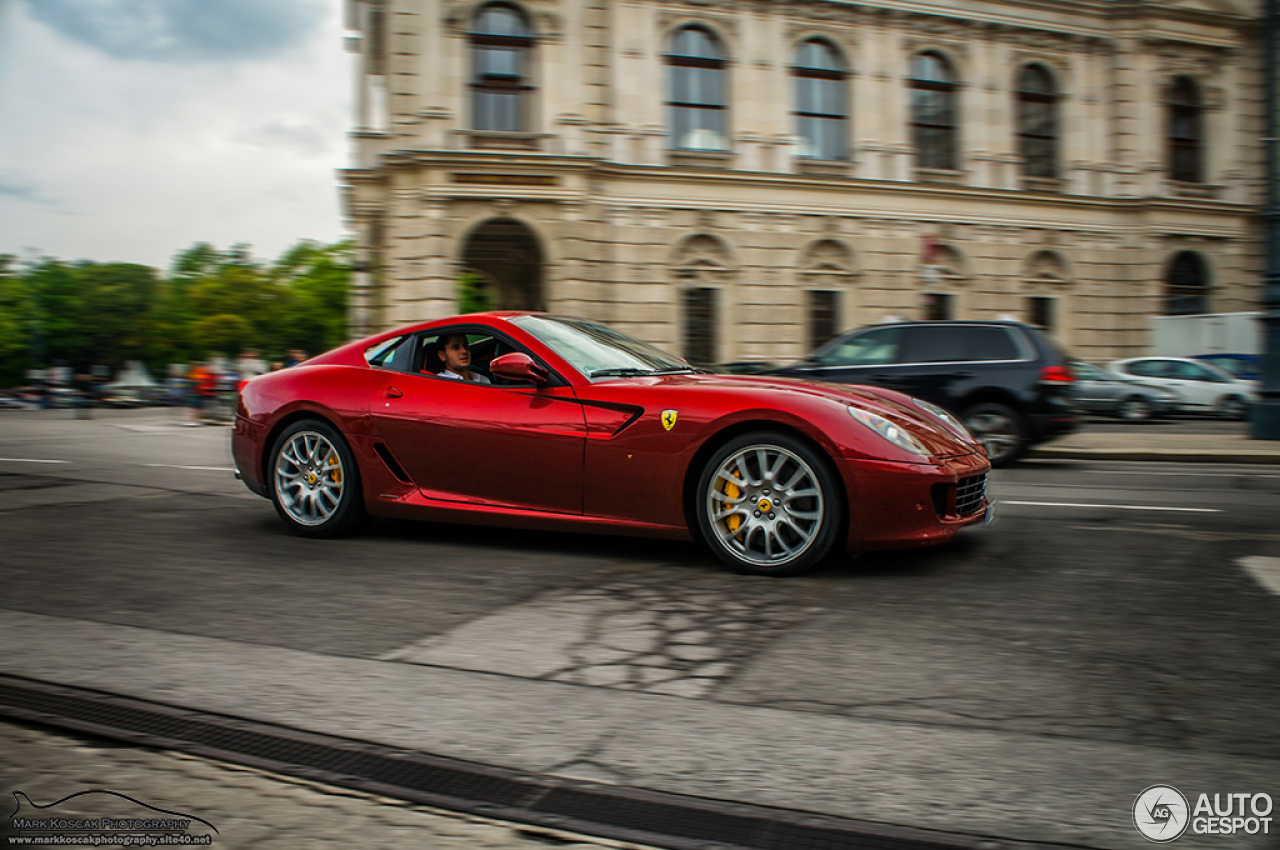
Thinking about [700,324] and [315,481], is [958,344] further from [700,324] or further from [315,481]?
[700,324]

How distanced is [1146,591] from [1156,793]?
232cm

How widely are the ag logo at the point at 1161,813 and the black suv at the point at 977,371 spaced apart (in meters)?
8.98

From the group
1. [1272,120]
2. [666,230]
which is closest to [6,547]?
[1272,120]

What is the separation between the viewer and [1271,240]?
44.4ft

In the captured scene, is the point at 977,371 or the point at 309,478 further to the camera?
the point at 977,371

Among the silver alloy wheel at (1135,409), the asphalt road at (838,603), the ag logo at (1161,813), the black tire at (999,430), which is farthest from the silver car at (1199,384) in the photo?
the ag logo at (1161,813)

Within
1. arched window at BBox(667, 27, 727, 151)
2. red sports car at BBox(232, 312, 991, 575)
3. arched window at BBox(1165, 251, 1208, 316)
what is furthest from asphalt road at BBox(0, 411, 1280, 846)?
arched window at BBox(1165, 251, 1208, 316)

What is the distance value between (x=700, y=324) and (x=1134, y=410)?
990 centimetres

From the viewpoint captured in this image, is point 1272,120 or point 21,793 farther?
point 1272,120

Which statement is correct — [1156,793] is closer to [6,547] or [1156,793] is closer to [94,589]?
[94,589]

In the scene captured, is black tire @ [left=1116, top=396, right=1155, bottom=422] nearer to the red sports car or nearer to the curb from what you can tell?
the curb

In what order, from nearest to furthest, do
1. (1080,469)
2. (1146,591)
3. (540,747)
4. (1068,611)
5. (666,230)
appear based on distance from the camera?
(540,747) < (1068,611) < (1146,591) < (1080,469) < (666,230)

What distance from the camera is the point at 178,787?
2.70m

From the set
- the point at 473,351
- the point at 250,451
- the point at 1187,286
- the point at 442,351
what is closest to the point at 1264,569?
the point at 473,351
